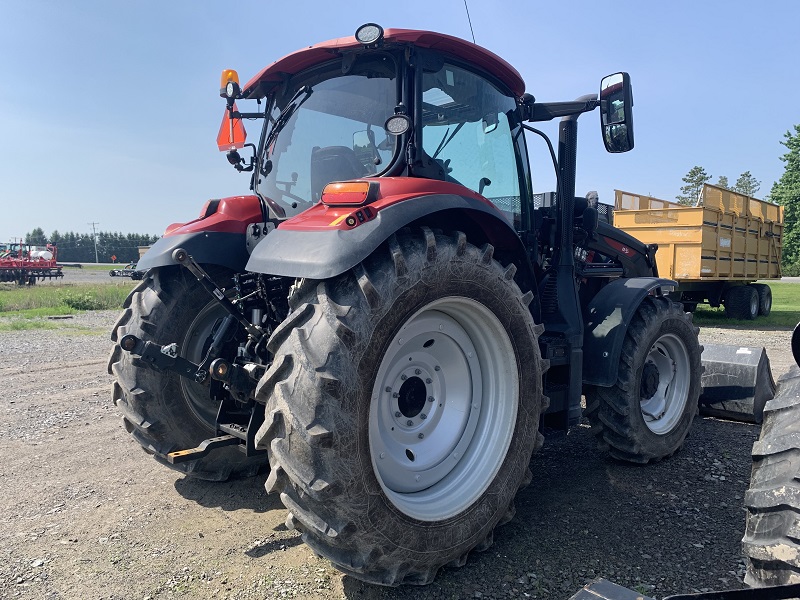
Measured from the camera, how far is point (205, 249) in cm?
329

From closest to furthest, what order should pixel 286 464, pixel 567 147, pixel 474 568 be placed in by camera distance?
pixel 286 464
pixel 474 568
pixel 567 147

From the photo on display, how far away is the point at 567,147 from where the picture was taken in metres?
3.94

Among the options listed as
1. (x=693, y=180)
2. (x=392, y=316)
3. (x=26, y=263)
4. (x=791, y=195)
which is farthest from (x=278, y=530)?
(x=693, y=180)

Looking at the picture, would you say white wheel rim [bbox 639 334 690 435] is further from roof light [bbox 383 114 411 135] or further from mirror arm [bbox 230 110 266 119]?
mirror arm [bbox 230 110 266 119]

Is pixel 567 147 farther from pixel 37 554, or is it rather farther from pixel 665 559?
pixel 37 554

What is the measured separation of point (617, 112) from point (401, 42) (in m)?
1.48

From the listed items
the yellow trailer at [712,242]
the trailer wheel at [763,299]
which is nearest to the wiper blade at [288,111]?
the yellow trailer at [712,242]

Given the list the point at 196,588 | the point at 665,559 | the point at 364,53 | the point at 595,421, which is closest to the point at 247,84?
the point at 364,53

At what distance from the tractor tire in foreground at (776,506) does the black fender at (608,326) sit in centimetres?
168

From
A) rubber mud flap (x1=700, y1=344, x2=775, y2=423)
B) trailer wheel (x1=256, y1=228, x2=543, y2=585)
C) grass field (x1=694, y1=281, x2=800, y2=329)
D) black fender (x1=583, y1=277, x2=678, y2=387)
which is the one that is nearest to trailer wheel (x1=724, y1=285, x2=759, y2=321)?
grass field (x1=694, y1=281, x2=800, y2=329)

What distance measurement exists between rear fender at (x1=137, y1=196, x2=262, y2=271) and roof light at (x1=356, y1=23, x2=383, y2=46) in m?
1.24

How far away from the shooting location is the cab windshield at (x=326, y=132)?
9.90ft

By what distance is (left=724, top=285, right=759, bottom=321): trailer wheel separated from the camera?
45.8 feet

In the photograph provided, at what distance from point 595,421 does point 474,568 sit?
1652mm
